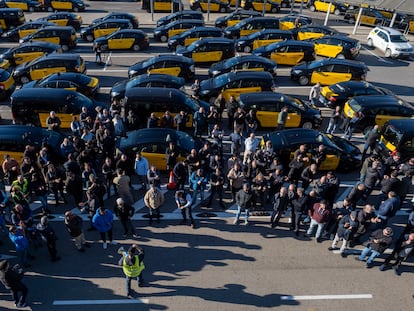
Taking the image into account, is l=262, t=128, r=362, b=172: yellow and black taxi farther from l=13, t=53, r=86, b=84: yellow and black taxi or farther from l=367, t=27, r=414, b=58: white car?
l=367, t=27, r=414, b=58: white car

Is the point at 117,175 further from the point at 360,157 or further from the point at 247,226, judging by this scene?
the point at 360,157

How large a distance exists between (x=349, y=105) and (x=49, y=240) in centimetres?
1256

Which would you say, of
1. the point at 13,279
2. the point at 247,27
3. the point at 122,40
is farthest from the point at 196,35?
the point at 13,279

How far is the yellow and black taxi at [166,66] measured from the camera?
19.3 meters

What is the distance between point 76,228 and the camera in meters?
9.55

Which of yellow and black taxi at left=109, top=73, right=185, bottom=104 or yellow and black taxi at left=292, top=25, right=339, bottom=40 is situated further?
yellow and black taxi at left=292, top=25, right=339, bottom=40

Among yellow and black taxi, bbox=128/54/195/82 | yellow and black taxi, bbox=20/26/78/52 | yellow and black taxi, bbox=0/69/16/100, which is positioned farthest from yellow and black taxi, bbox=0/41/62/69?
yellow and black taxi, bbox=128/54/195/82

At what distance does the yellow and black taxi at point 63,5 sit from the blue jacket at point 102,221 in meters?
29.6

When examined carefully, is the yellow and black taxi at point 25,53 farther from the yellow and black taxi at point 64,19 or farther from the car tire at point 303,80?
the car tire at point 303,80

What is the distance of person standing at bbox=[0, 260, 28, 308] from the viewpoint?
789 cm

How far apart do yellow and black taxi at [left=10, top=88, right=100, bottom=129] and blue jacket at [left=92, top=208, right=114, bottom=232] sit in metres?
6.61

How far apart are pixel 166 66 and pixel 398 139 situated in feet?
37.1

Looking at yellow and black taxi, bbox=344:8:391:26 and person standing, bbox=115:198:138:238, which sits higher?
yellow and black taxi, bbox=344:8:391:26

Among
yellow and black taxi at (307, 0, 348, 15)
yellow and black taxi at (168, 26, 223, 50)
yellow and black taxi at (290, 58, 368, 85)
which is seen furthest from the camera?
yellow and black taxi at (307, 0, 348, 15)
